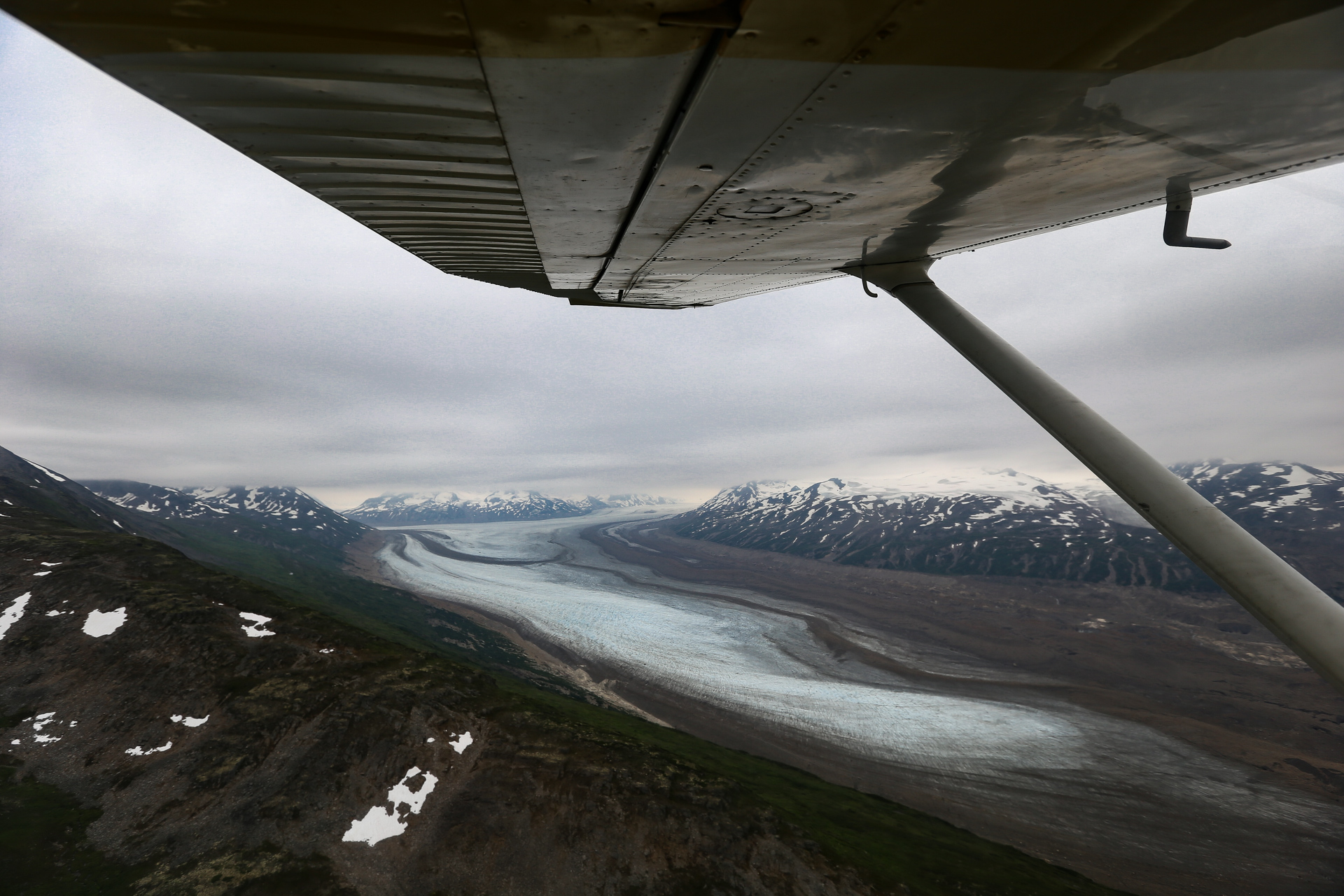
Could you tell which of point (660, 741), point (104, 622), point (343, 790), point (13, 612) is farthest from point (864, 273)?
point (13, 612)

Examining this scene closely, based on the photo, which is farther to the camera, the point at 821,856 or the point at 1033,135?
the point at 821,856

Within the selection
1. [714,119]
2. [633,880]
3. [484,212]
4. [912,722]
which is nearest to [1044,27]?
[714,119]

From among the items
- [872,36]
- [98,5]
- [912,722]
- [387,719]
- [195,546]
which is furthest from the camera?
[195,546]

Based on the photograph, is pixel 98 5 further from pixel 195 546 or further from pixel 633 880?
pixel 195 546

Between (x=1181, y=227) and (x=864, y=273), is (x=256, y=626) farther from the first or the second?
(x=1181, y=227)

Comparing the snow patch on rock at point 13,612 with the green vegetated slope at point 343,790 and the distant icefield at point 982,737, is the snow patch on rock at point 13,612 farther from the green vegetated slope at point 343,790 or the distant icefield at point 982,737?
the distant icefield at point 982,737

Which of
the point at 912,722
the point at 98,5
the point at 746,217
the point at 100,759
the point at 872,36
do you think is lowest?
the point at 912,722

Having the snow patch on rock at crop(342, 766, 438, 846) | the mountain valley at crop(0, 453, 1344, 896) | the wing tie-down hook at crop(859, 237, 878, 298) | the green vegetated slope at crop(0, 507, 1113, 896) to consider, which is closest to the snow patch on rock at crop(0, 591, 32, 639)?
the mountain valley at crop(0, 453, 1344, 896)

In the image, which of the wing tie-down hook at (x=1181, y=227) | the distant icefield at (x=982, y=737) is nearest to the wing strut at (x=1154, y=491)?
the wing tie-down hook at (x=1181, y=227)
